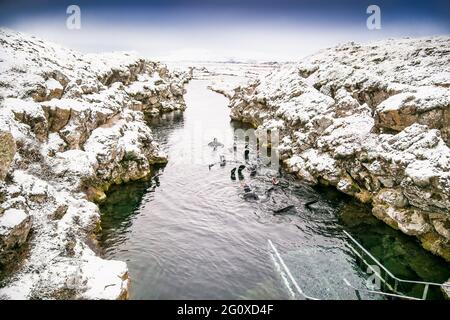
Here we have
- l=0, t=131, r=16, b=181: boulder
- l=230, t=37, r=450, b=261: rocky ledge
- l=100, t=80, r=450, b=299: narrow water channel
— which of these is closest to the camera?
l=0, t=131, r=16, b=181: boulder

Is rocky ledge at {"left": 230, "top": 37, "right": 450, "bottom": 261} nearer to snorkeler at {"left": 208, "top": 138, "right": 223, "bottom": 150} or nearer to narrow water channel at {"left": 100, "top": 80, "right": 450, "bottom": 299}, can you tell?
narrow water channel at {"left": 100, "top": 80, "right": 450, "bottom": 299}

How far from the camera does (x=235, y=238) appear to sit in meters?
27.2

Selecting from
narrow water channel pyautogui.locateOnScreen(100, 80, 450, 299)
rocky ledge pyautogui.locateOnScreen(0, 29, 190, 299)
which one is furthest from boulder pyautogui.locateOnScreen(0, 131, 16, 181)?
narrow water channel pyautogui.locateOnScreen(100, 80, 450, 299)

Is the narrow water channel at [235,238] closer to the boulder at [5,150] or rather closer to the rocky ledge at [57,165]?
the rocky ledge at [57,165]

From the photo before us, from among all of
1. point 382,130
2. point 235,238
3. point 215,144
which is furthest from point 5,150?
point 215,144

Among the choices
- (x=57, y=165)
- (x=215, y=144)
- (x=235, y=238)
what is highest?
(x=215, y=144)

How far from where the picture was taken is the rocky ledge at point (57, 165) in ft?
59.0

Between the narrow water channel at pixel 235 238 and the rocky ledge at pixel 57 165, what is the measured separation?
2698mm

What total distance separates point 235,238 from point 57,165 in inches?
705

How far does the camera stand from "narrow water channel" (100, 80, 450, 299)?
20.9 m

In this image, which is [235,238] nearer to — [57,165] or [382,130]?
[57,165]

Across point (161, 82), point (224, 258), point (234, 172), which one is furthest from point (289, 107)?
point (161, 82)

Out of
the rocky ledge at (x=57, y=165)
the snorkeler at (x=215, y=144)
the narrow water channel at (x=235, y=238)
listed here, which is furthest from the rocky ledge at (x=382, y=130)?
the rocky ledge at (x=57, y=165)

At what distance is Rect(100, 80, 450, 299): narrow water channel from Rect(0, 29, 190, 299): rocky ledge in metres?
2.70
